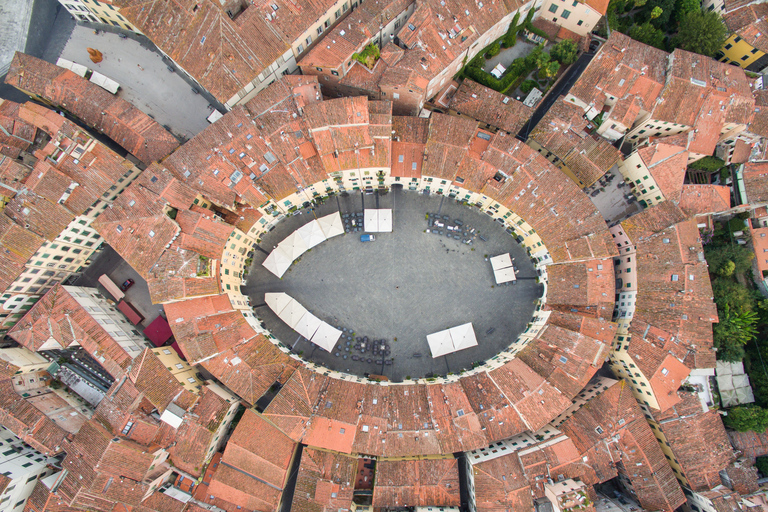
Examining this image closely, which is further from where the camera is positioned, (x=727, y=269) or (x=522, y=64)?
(x=522, y=64)

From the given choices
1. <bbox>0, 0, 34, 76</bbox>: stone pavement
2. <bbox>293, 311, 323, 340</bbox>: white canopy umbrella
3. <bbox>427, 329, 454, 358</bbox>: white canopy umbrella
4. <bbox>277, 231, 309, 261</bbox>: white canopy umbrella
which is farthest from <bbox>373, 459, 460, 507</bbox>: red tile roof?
<bbox>0, 0, 34, 76</bbox>: stone pavement

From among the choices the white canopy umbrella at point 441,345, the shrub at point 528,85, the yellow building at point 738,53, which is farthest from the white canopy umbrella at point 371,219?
the yellow building at point 738,53

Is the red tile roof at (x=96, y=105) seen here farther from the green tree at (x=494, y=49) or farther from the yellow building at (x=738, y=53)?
the yellow building at (x=738, y=53)

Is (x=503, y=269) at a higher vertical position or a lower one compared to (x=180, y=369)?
higher

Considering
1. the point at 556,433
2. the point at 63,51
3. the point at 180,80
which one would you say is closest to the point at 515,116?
the point at 556,433

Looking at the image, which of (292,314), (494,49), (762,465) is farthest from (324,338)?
(762,465)

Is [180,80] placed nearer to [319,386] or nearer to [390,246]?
[390,246]

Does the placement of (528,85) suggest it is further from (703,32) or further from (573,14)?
(703,32)
